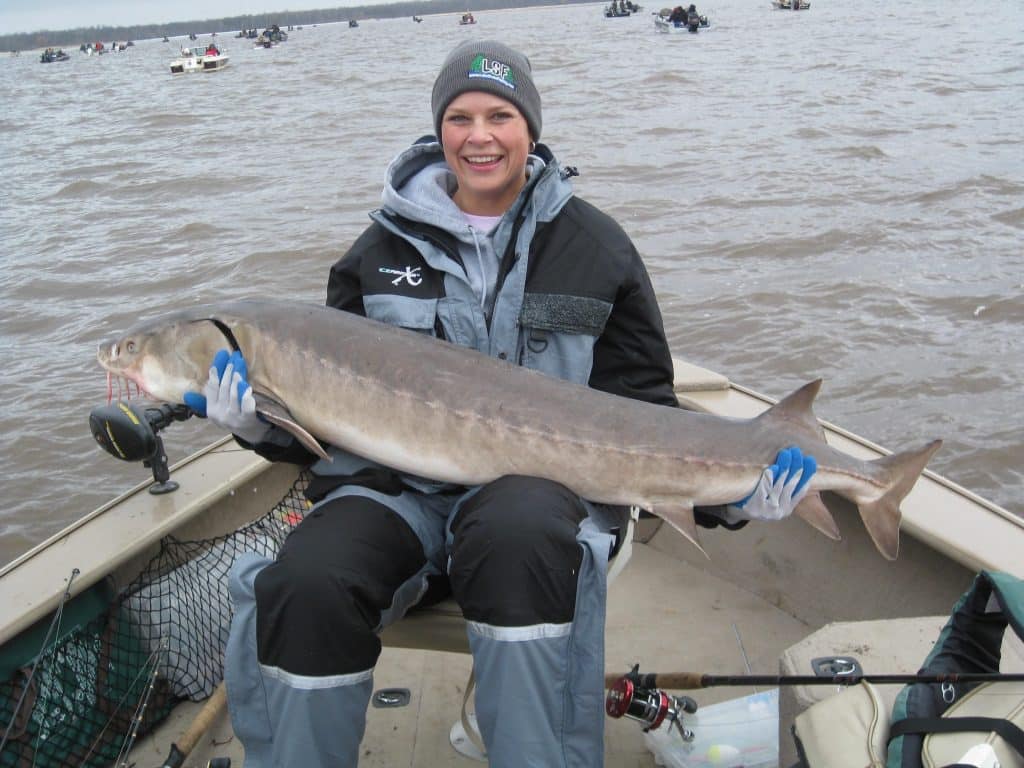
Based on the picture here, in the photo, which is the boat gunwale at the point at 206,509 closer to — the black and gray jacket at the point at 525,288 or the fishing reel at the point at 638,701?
the black and gray jacket at the point at 525,288

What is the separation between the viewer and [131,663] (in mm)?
3158

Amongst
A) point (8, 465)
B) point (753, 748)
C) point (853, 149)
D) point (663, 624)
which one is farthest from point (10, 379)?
point (853, 149)

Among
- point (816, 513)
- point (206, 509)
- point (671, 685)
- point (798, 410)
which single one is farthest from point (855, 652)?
point (206, 509)

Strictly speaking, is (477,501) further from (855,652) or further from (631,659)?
(631,659)

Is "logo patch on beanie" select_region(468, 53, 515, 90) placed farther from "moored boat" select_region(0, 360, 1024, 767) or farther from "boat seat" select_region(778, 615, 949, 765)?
"boat seat" select_region(778, 615, 949, 765)

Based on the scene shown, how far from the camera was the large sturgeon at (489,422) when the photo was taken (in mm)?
2531

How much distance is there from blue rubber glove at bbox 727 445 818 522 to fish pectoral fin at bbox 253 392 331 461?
1243mm

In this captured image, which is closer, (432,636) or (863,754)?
(863,754)

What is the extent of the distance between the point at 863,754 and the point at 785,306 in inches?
286

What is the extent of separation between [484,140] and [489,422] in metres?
0.88

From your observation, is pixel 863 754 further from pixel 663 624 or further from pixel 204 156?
pixel 204 156

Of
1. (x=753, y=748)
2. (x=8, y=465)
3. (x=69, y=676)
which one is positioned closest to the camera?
(x=753, y=748)

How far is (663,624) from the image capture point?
361cm

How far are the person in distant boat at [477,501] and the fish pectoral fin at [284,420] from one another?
1.9 inches
